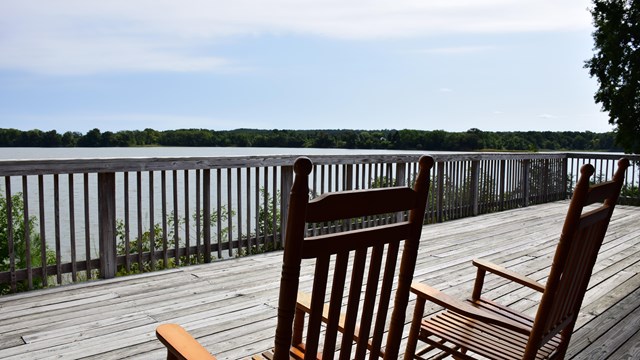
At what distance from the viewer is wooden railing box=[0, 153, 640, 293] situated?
3971 mm

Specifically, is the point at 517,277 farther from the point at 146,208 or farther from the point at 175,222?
the point at 146,208

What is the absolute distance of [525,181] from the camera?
9336 mm

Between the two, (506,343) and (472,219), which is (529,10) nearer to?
(472,219)

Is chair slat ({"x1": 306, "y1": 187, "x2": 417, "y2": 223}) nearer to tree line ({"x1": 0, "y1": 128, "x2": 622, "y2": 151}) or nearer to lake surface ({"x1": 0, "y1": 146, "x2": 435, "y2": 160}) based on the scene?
lake surface ({"x1": 0, "y1": 146, "x2": 435, "y2": 160})

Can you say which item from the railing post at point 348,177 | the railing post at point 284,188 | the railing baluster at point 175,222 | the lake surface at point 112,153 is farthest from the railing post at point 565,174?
the railing baluster at point 175,222

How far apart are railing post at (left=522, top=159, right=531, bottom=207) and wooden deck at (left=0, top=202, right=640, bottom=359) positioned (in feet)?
12.1

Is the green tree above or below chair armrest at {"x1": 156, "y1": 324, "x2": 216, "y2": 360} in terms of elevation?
above

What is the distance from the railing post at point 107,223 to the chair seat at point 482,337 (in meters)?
2.90

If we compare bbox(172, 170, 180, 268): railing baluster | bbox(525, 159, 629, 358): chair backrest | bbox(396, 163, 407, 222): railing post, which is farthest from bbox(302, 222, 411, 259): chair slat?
bbox(396, 163, 407, 222): railing post

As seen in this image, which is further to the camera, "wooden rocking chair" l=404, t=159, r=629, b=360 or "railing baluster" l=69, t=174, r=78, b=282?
"railing baluster" l=69, t=174, r=78, b=282

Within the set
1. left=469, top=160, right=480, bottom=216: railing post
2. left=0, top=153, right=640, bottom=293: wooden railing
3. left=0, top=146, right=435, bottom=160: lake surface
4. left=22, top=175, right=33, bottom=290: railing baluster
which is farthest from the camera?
left=469, top=160, right=480, bottom=216: railing post

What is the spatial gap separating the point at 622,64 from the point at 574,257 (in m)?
19.7

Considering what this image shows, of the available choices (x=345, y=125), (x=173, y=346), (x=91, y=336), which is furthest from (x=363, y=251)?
(x=345, y=125)

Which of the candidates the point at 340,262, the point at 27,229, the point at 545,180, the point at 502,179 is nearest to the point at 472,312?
the point at 340,262
